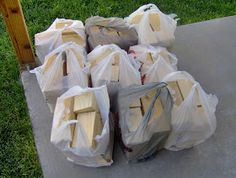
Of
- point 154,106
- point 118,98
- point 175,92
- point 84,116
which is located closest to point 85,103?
point 84,116

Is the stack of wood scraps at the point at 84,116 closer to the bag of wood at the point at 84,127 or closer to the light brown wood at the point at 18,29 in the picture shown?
the bag of wood at the point at 84,127

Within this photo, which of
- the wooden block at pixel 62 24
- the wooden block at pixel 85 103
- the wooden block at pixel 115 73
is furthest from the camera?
the wooden block at pixel 62 24

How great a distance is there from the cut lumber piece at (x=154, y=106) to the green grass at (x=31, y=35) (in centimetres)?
82

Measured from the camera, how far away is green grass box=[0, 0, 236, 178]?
7.79ft

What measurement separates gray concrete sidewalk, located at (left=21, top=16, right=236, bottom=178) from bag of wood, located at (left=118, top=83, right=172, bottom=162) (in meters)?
0.12

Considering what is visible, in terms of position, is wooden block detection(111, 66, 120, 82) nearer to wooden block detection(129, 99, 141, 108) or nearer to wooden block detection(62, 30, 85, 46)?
wooden block detection(129, 99, 141, 108)

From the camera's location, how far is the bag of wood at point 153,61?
240 cm

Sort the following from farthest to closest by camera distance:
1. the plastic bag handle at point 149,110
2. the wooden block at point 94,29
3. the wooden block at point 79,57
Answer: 1. the wooden block at point 94,29
2. the wooden block at point 79,57
3. the plastic bag handle at point 149,110

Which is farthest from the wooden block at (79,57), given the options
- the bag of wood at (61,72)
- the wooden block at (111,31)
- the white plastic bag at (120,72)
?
the wooden block at (111,31)

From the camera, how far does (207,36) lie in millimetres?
3260

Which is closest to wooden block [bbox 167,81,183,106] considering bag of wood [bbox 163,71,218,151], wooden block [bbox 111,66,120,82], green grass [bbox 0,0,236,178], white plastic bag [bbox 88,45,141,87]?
Answer: bag of wood [bbox 163,71,218,151]

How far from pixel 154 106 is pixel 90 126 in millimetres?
410

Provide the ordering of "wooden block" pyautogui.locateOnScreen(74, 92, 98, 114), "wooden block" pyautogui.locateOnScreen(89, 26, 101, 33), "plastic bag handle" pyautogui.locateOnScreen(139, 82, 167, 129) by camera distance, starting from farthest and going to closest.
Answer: "wooden block" pyautogui.locateOnScreen(89, 26, 101, 33)
"wooden block" pyautogui.locateOnScreen(74, 92, 98, 114)
"plastic bag handle" pyautogui.locateOnScreen(139, 82, 167, 129)

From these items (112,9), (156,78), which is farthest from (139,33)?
(112,9)
